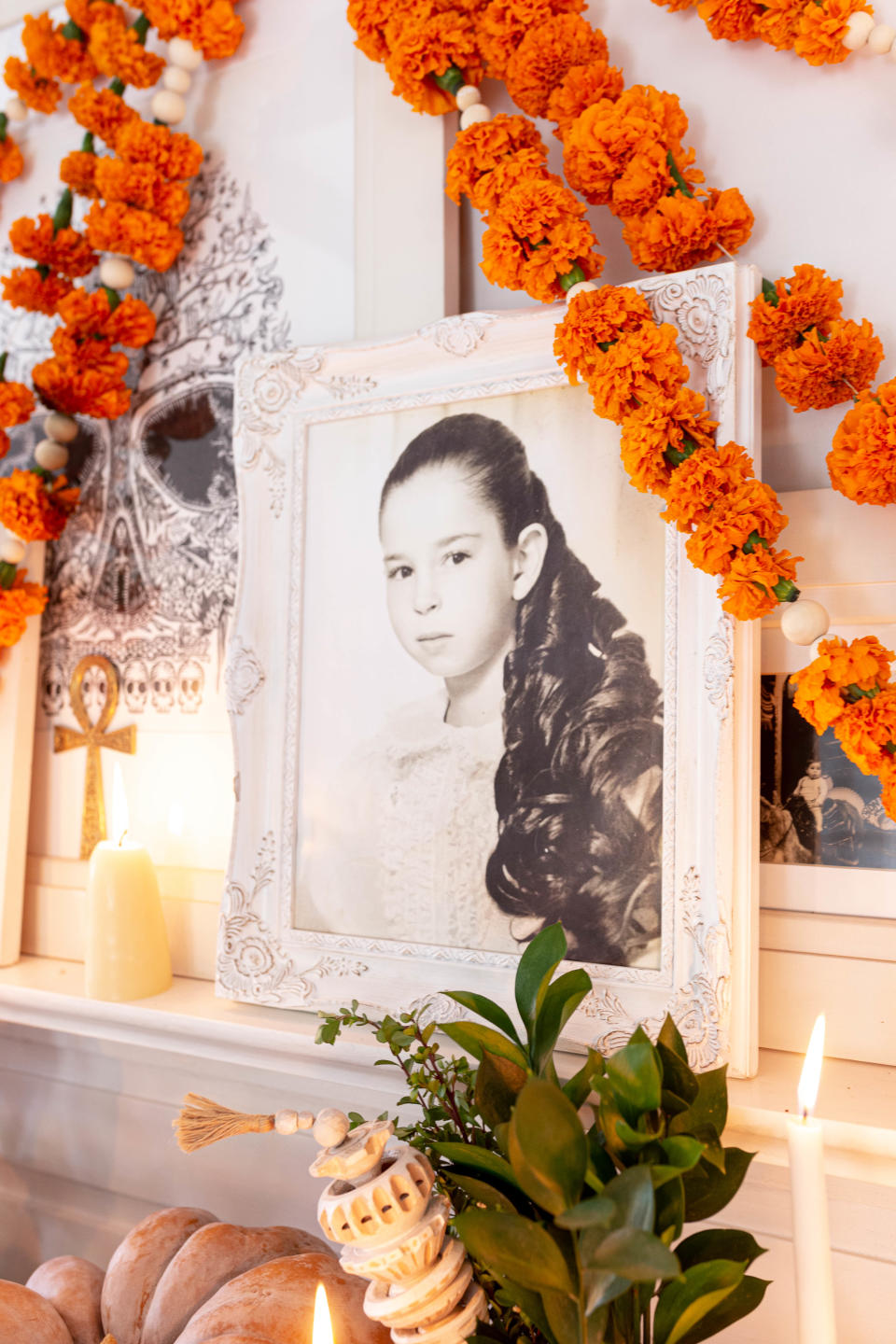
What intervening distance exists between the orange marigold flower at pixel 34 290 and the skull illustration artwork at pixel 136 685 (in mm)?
375

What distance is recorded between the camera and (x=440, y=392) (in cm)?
78

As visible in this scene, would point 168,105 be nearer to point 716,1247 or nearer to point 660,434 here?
point 660,434

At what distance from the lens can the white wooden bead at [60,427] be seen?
1.00 m

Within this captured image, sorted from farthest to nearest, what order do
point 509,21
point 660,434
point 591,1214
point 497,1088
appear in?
point 509,21 < point 660,434 < point 497,1088 < point 591,1214

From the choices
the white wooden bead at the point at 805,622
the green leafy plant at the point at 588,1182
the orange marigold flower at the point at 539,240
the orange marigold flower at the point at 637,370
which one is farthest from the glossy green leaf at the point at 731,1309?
the orange marigold flower at the point at 539,240

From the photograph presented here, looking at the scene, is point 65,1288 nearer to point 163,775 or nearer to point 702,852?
point 163,775

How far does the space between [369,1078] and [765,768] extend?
0.38 m

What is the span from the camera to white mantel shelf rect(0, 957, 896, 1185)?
22.9 inches

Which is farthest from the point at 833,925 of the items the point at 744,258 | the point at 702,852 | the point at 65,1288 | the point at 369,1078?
the point at 65,1288

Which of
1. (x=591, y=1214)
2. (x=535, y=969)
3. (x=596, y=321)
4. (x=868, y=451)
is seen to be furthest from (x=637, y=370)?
(x=591, y=1214)

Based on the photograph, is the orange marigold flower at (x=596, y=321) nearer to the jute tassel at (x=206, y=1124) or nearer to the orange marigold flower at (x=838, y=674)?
the orange marigold flower at (x=838, y=674)

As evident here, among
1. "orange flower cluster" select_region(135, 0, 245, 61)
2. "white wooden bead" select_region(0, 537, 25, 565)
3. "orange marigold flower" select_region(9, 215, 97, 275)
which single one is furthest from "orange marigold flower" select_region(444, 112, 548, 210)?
"white wooden bead" select_region(0, 537, 25, 565)

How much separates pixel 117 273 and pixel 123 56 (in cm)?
21

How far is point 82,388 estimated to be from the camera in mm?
952
